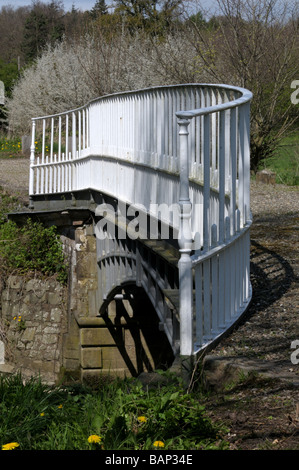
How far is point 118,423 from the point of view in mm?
4391

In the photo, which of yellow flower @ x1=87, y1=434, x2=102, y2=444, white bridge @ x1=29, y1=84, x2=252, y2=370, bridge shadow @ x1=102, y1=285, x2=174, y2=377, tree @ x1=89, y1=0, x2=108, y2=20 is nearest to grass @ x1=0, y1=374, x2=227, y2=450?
yellow flower @ x1=87, y1=434, x2=102, y2=444

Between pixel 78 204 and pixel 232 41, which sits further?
pixel 232 41

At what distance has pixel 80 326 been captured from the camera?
17.1 metres

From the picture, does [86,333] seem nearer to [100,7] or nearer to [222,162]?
[222,162]

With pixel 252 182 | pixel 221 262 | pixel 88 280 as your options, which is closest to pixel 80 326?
pixel 88 280

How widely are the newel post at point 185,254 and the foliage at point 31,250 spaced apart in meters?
12.3

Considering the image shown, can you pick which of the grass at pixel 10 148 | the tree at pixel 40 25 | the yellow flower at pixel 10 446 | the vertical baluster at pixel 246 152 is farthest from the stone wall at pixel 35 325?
the tree at pixel 40 25

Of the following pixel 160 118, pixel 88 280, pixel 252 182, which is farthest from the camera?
pixel 252 182

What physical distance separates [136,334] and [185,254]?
11824 mm

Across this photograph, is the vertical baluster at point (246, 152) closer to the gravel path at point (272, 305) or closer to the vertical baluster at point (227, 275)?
the vertical baluster at point (227, 275)

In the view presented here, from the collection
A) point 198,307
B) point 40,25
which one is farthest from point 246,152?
point 40,25

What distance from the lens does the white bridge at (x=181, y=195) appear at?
5.53m
